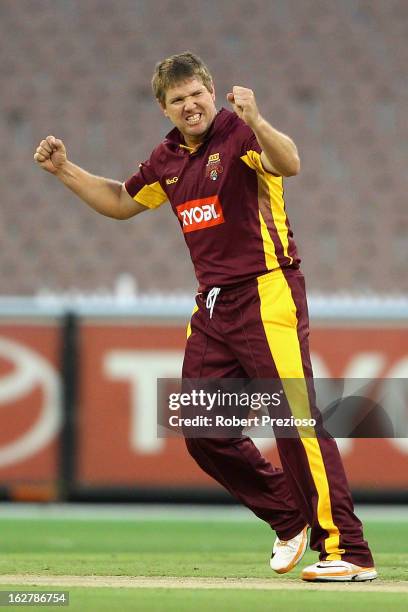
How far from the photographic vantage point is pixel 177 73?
4062 millimetres

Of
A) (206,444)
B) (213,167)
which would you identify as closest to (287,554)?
(206,444)

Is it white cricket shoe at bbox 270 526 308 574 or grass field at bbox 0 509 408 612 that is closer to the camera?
grass field at bbox 0 509 408 612

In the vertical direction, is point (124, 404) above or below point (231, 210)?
below

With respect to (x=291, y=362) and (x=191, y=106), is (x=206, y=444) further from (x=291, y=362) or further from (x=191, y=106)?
(x=191, y=106)

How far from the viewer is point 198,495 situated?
691 centimetres

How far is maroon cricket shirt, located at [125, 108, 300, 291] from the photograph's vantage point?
13.2 ft

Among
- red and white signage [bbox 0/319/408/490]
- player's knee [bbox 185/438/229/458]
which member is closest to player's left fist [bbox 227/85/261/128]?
player's knee [bbox 185/438/229/458]

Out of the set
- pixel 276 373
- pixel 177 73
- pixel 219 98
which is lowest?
pixel 276 373

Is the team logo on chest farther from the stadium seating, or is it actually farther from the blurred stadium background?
the stadium seating

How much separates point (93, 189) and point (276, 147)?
38.1 inches

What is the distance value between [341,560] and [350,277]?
773cm

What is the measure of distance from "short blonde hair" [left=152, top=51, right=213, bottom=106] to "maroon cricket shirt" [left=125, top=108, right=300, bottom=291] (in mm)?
137

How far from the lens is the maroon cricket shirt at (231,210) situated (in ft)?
13.2

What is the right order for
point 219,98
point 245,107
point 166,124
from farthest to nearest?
point 166,124 → point 219,98 → point 245,107
